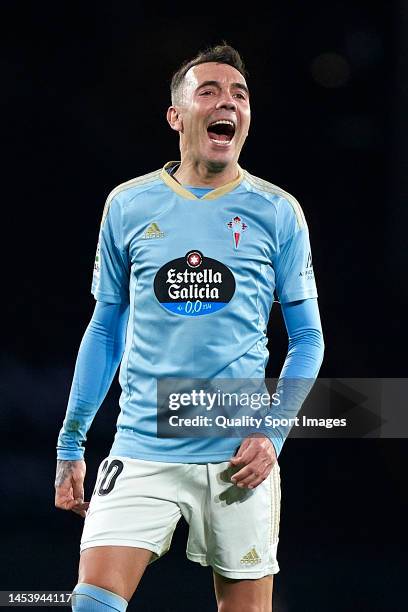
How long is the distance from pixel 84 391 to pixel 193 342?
11.7 inches

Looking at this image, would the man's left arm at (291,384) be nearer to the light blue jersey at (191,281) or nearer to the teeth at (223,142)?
the light blue jersey at (191,281)

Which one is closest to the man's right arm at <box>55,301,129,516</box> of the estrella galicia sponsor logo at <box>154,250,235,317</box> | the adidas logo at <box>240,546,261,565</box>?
the estrella galicia sponsor logo at <box>154,250,235,317</box>

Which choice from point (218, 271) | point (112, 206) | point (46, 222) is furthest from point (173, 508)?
point (46, 222)

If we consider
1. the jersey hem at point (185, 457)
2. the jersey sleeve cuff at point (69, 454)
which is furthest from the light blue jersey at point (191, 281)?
the jersey sleeve cuff at point (69, 454)

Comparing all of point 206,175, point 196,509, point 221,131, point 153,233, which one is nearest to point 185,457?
point 196,509

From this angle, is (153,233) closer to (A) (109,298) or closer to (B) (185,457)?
(A) (109,298)

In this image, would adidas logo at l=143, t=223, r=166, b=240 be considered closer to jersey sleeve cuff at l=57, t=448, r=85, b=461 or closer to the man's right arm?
the man's right arm

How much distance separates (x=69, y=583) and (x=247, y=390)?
45.9 inches

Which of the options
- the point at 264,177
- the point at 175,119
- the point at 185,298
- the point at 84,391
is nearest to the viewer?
the point at 185,298

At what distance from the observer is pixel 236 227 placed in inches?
91.4

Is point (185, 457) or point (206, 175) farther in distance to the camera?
point (206, 175)

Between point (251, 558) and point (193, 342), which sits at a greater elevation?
point (193, 342)

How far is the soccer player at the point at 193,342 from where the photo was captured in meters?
2.17

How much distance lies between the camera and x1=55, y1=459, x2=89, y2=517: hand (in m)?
2.34
